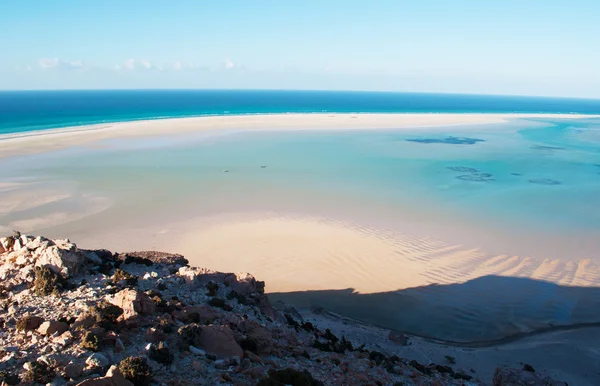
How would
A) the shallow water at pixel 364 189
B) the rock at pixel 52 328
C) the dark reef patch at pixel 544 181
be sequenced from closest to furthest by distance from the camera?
the rock at pixel 52 328
the shallow water at pixel 364 189
the dark reef patch at pixel 544 181

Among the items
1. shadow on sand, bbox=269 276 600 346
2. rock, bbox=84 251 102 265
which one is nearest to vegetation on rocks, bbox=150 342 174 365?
rock, bbox=84 251 102 265

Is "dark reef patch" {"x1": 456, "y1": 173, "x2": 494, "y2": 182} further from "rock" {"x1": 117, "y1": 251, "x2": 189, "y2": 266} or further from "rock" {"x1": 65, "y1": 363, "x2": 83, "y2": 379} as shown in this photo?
"rock" {"x1": 65, "y1": 363, "x2": 83, "y2": 379}

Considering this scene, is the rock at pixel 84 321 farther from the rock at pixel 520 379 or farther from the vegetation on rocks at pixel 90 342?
the rock at pixel 520 379

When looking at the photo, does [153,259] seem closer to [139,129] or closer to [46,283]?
[46,283]

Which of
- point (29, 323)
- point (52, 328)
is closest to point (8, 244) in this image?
point (29, 323)

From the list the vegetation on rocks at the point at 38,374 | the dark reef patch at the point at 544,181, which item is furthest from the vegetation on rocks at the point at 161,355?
the dark reef patch at the point at 544,181

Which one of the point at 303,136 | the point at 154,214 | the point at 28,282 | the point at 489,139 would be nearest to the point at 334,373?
the point at 28,282

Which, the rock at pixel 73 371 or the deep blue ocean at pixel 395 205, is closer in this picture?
the rock at pixel 73 371
